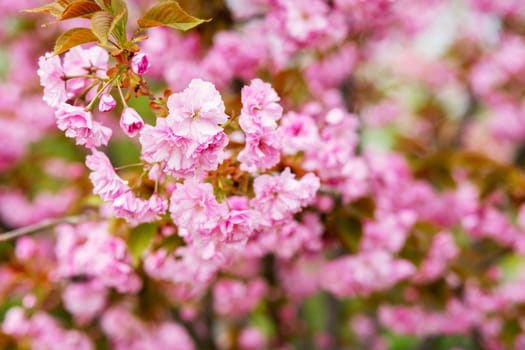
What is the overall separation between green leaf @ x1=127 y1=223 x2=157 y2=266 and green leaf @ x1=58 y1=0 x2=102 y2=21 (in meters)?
0.56

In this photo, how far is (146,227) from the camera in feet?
4.69

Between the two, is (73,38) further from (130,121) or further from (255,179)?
(255,179)

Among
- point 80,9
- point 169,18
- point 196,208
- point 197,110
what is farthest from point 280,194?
point 80,9

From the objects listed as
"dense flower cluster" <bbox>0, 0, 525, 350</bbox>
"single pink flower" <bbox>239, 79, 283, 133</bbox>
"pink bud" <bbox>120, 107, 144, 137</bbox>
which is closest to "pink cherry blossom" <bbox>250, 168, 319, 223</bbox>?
"dense flower cluster" <bbox>0, 0, 525, 350</bbox>

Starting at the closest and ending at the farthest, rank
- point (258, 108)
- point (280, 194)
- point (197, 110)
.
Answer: point (197, 110), point (258, 108), point (280, 194)

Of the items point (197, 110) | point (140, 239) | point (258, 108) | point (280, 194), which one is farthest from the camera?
point (140, 239)

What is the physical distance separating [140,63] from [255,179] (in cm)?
34

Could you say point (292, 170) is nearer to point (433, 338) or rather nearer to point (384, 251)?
point (384, 251)

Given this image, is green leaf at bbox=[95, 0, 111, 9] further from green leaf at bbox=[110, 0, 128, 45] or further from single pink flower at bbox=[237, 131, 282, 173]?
single pink flower at bbox=[237, 131, 282, 173]

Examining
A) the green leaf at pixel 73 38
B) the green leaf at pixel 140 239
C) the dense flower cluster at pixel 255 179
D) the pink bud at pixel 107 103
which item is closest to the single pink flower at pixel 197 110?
the dense flower cluster at pixel 255 179

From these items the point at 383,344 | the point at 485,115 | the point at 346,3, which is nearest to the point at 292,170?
the point at 346,3

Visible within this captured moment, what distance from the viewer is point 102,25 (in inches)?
40.0

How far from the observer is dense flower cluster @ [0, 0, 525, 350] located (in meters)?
1.12

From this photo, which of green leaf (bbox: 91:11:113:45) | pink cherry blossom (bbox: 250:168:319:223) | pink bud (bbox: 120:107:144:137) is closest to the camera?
green leaf (bbox: 91:11:113:45)
